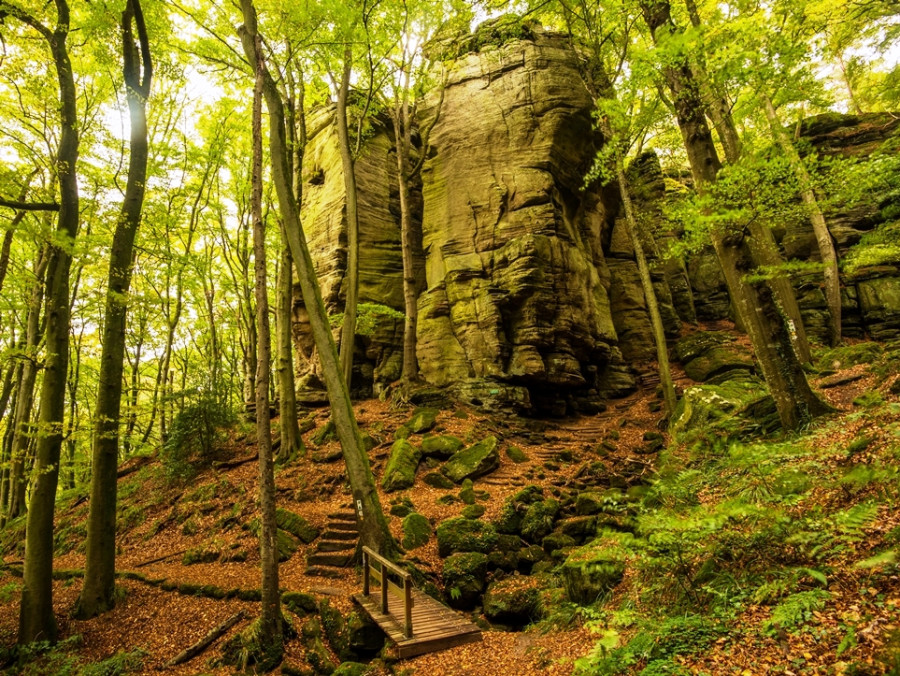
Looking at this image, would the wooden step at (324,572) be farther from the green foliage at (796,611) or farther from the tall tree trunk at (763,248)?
the tall tree trunk at (763,248)

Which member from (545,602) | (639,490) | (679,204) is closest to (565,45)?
(679,204)

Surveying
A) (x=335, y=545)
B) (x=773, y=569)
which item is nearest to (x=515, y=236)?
(x=335, y=545)

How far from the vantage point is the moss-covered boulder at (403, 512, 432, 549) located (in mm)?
9438

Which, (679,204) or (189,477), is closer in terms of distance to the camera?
(679,204)

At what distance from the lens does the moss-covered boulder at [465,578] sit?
7848mm

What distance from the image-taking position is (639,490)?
9258 millimetres

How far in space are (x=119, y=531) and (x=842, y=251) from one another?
30.0m

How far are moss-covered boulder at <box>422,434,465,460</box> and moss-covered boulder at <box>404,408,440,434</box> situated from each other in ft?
2.99

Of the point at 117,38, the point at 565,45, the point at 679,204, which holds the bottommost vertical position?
the point at 679,204

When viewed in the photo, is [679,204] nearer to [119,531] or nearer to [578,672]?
[578,672]

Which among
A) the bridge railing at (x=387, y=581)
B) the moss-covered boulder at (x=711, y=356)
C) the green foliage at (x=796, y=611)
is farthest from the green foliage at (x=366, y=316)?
the green foliage at (x=796, y=611)

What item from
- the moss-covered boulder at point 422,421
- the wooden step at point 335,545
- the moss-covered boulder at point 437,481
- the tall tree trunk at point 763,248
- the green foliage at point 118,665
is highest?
the tall tree trunk at point 763,248

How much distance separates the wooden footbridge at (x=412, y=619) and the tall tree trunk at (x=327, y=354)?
0.95 m

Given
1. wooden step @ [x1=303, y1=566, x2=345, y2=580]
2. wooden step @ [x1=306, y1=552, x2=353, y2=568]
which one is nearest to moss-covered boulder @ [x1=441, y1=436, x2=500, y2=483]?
wooden step @ [x1=306, y1=552, x2=353, y2=568]
